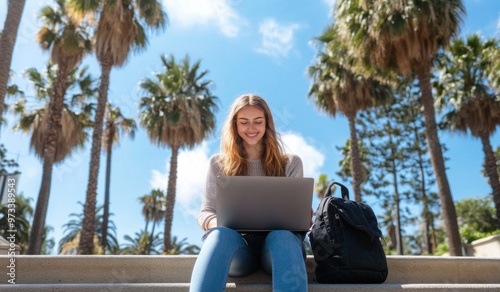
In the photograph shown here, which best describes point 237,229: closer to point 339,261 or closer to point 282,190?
point 282,190

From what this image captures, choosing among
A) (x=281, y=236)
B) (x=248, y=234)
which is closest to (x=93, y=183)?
(x=248, y=234)

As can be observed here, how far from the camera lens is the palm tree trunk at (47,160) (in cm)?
1241

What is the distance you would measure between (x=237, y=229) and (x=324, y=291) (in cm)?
58

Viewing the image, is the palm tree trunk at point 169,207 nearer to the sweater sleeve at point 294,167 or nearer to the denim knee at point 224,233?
the sweater sleeve at point 294,167

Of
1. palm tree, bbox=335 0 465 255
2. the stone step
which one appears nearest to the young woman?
the stone step

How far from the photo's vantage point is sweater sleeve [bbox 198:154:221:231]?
98.3 inches

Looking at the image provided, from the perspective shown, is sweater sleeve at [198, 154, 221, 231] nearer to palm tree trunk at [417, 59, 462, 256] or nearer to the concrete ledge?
the concrete ledge

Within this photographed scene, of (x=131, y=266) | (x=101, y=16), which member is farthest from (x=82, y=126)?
(x=131, y=266)

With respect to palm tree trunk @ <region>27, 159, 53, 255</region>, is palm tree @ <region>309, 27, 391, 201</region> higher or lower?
higher

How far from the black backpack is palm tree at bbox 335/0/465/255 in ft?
24.1

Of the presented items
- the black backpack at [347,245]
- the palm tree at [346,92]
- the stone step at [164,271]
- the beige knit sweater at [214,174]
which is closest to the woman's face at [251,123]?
the beige knit sweater at [214,174]

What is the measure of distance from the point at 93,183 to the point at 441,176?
9.02 metres

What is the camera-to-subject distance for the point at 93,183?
11.8 m

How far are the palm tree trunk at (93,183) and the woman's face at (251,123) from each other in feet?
32.9
